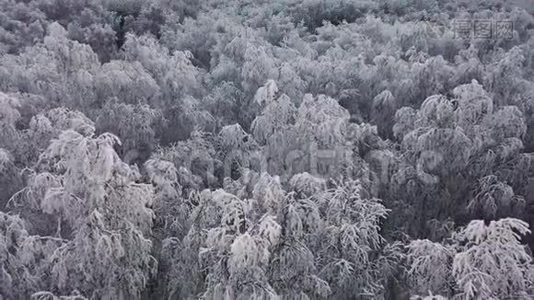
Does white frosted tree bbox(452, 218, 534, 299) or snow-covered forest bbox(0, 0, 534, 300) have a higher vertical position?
white frosted tree bbox(452, 218, 534, 299)

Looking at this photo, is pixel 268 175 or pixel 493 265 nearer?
pixel 493 265

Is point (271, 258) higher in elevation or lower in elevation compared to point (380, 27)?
higher

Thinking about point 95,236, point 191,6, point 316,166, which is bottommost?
point 191,6

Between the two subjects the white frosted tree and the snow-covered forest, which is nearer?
the white frosted tree

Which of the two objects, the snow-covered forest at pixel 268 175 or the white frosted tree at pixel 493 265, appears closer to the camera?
the white frosted tree at pixel 493 265

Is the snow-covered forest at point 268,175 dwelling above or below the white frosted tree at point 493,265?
below

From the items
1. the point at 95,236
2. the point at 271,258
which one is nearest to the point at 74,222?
the point at 95,236

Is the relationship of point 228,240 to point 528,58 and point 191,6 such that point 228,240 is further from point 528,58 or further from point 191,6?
point 191,6

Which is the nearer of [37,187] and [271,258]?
[271,258]
